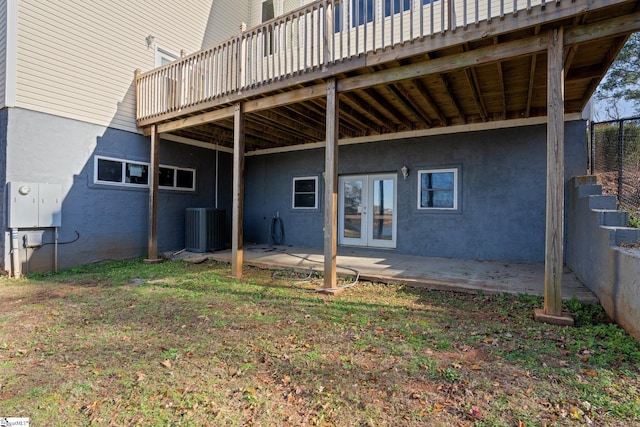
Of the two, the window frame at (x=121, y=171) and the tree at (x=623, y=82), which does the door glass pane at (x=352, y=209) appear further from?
the tree at (x=623, y=82)

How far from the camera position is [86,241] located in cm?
671

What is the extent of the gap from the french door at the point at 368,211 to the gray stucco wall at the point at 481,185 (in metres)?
0.23

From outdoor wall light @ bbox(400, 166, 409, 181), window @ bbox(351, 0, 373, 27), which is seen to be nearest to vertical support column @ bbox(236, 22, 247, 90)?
window @ bbox(351, 0, 373, 27)

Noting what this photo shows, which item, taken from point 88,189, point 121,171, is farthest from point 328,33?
point 88,189

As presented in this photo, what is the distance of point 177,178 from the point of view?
841 cm

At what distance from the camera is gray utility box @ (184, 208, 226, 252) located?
7.90 meters

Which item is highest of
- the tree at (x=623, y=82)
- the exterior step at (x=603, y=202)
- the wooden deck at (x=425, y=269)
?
the tree at (x=623, y=82)

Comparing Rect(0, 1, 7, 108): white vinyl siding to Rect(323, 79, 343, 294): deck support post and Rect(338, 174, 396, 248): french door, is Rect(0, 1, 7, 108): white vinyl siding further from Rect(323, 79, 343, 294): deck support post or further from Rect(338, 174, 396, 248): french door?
Rect(338, 174, 396, 248): french door

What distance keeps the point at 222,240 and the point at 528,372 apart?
712 centimetres

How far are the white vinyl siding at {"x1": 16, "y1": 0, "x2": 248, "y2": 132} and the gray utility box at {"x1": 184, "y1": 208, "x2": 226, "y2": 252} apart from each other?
2.43 meters

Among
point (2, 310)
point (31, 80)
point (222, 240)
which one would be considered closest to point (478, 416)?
point (2, 310)

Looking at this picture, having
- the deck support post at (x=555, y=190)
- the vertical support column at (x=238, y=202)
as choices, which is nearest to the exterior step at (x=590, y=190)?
the deck support post at (x=555, y=190)

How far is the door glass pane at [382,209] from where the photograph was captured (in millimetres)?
7801

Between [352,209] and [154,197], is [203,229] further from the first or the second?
[352,209]
